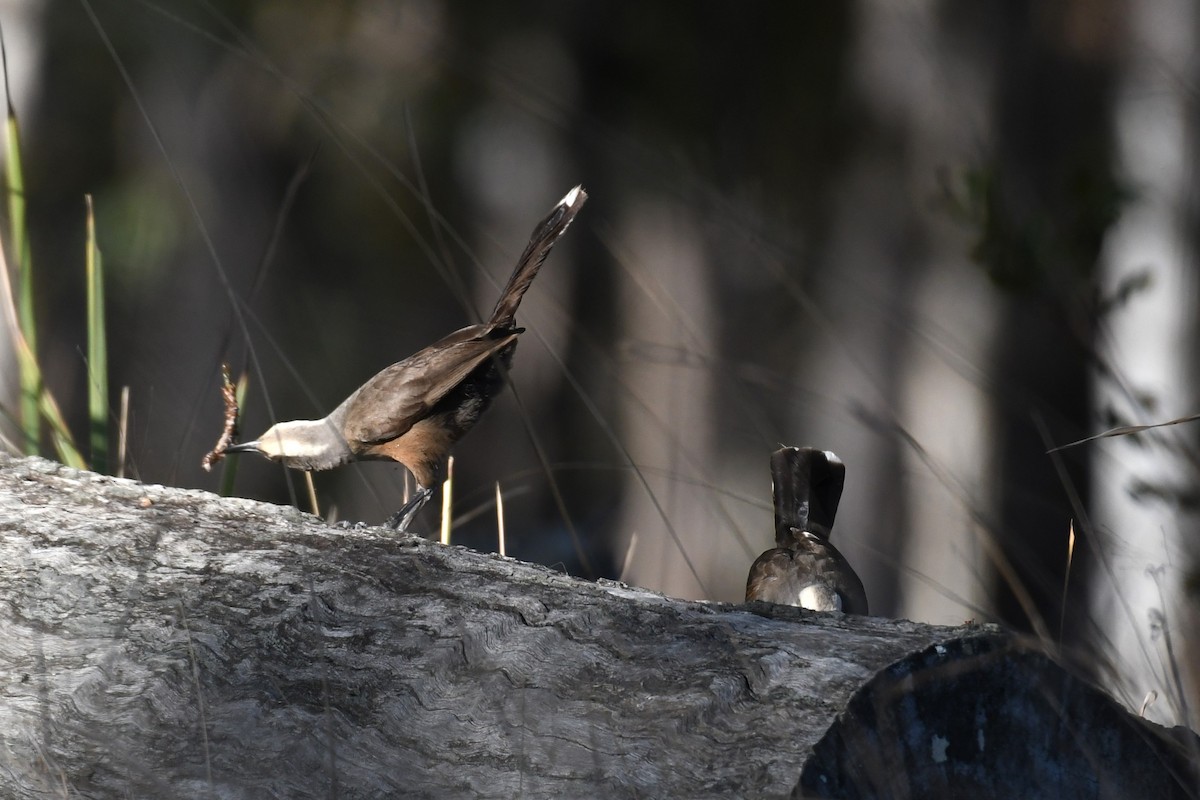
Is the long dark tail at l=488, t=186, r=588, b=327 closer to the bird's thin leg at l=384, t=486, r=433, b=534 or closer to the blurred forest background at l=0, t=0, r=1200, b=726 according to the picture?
the bird's thin leg at l=384, t=486, r=433, b=534

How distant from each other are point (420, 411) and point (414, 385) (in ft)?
0.30

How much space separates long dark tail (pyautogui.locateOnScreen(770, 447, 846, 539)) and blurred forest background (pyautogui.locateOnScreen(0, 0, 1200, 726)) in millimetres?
2491

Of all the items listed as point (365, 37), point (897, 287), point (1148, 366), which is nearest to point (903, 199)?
point (897, 287)

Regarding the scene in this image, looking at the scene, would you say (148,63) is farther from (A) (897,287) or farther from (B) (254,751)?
(B) (254,751)

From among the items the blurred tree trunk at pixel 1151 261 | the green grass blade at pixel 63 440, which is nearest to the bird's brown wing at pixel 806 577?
the green grass blade at pixel 63 440

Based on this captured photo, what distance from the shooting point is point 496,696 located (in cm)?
191

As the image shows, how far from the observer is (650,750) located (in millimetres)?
1769

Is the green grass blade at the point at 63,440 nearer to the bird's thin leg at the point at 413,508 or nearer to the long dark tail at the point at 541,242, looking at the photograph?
the bird's thin leg at the point at 413,508

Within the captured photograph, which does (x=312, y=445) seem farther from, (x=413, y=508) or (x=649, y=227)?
(x=649, y=227)

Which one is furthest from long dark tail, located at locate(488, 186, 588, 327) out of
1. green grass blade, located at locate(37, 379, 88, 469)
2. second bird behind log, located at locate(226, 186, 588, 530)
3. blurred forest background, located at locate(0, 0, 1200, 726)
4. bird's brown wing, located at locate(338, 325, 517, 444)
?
blurred forest background, located at locate(0, 0, 1200, 726)

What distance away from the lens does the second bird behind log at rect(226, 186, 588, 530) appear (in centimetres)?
405

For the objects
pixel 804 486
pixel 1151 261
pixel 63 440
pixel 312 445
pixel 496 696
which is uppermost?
pixel 1151 261

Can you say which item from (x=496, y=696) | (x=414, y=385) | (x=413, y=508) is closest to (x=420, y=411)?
(x=414, y=385)

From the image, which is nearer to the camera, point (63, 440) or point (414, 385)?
point (63, 440)
